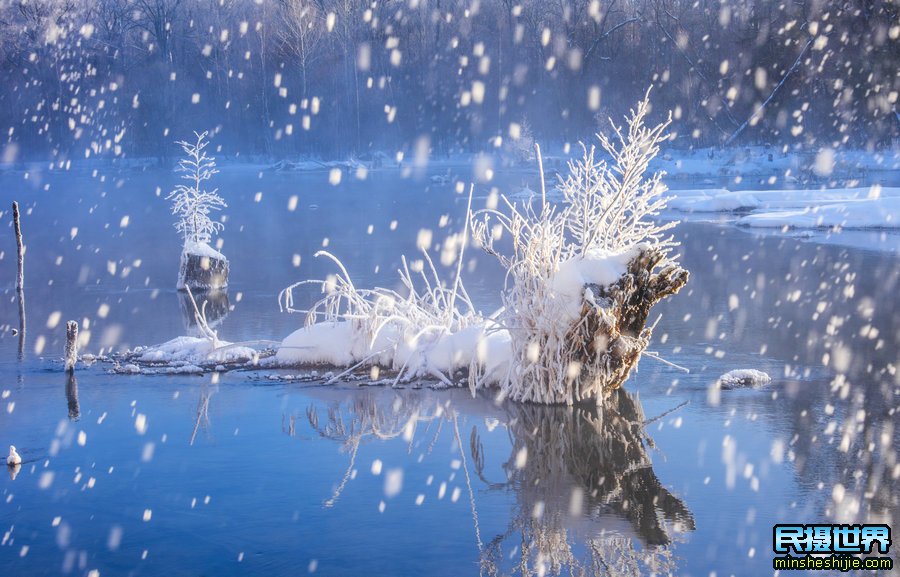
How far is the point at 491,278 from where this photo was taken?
20.7 m

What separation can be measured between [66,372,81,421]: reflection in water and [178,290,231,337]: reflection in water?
2.95 meters

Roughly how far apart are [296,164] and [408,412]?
48.1 m

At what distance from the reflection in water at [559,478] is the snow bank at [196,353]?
2.38 m

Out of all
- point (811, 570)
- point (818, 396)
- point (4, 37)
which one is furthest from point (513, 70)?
point (811, 570)

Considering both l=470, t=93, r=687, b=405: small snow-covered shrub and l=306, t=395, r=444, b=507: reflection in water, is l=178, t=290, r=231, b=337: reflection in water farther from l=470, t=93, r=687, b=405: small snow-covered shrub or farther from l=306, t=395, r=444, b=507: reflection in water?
l=470, t=93, r=687, b=405: small snow-covered shrub

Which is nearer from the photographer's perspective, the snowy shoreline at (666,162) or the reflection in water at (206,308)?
the reflection in water at (206,308)

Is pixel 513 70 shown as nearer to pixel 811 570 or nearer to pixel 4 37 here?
pixel 4 37

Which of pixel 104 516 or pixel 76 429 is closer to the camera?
pixel 104 516

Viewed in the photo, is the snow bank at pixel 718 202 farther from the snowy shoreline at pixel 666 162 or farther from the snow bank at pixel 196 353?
the snow bank at pixel 196 353

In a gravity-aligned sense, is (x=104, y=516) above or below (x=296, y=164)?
below

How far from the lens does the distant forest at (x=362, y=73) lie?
174 feet

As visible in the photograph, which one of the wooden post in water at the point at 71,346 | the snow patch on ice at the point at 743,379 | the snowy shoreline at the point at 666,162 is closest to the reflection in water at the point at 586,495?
the snow patch on ice at the point at 743,379

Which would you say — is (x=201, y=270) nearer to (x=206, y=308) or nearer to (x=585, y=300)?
(x=206, y=308)

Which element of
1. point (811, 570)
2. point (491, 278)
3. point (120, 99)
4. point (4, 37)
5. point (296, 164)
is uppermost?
point (4, 37)
